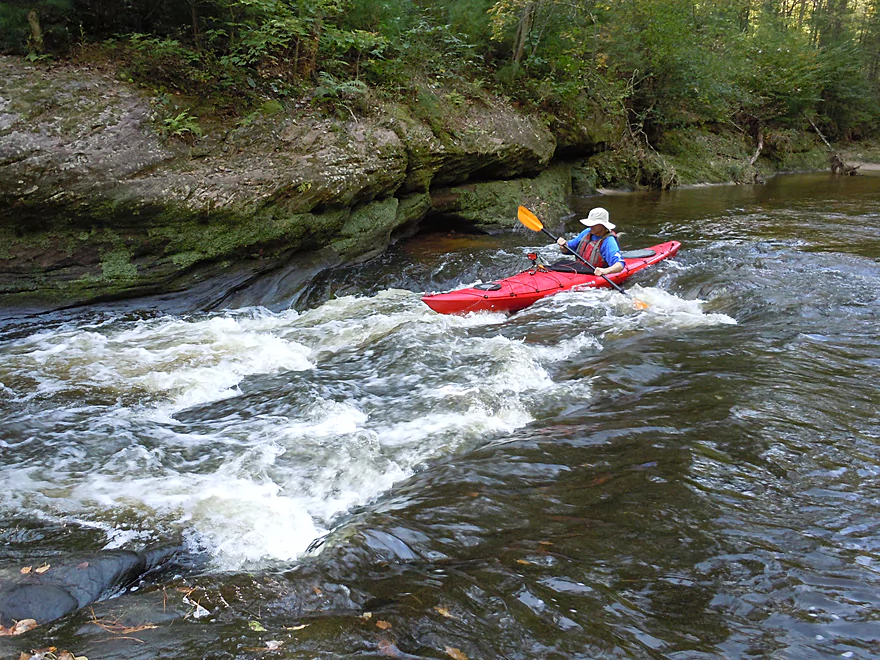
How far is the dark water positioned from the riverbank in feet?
1.86

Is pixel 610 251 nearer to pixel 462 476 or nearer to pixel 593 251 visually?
pixel 593 251

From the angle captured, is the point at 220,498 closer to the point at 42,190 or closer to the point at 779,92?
the point at 42,190

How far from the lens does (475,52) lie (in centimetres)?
1111

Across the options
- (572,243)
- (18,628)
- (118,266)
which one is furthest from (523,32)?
(18,628)

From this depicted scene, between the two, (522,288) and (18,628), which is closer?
(18,628)

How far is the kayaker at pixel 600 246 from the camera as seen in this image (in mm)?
6730

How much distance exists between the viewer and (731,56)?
60.4 ft

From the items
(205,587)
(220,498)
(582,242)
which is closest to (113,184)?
(220,498)

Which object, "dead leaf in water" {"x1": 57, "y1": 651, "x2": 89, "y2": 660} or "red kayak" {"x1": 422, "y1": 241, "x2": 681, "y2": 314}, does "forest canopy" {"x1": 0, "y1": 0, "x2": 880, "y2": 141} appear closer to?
"red kayak" {"x1": 422, "y1": 241, "x2": 681, "y2": 314}

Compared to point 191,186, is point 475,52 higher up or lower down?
higher up

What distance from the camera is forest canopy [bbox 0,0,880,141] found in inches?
259

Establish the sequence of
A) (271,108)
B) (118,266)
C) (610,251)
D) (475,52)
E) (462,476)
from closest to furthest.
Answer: (462,476)
(118,266)
(610,251)
(271,108)
(475,52)

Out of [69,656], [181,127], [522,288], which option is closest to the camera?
[69,656]

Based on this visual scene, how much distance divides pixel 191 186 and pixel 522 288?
3.70 m
